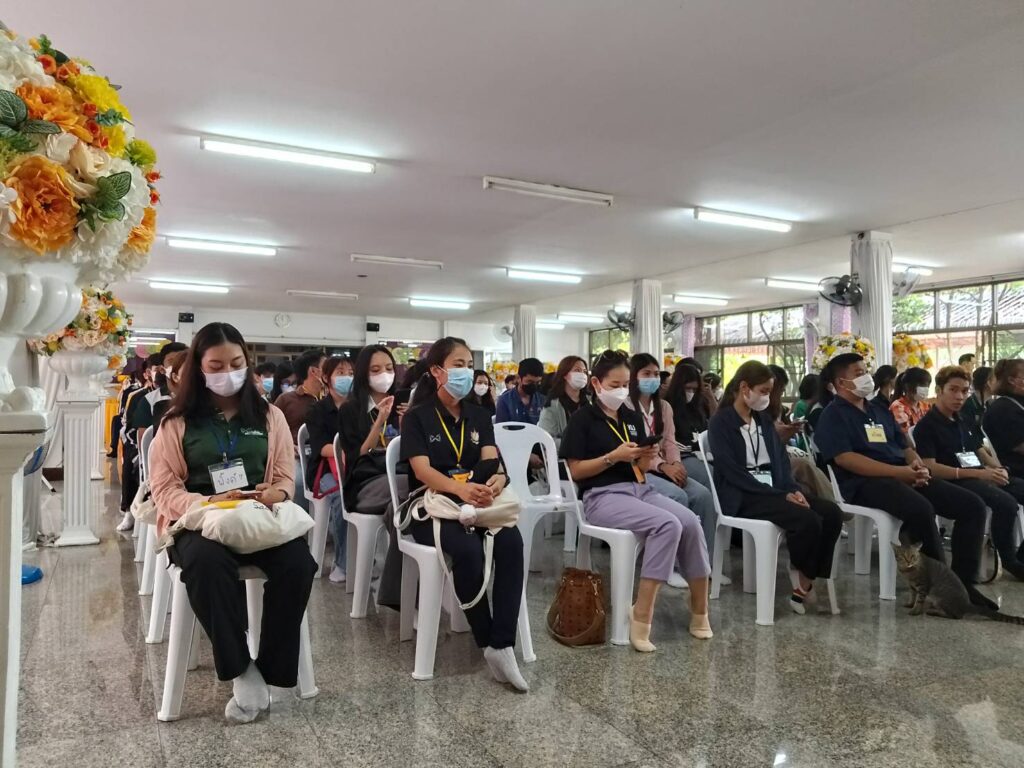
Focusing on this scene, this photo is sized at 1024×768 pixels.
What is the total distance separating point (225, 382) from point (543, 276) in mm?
8778

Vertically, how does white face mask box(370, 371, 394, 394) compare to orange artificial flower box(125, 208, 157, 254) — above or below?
below

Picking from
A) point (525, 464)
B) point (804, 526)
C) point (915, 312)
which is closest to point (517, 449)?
point (525, 464)

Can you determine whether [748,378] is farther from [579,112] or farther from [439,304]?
[439,304]

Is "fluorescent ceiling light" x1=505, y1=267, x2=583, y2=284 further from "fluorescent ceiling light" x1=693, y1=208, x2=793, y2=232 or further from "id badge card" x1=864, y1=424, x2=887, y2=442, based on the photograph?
"id badge card" x1=864, y1=424, x2=887, y2=442

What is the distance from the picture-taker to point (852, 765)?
2.07 metres

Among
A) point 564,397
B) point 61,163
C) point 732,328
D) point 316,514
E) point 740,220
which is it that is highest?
point 740,220

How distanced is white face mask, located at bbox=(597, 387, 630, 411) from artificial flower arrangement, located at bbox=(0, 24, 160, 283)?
2490 mm

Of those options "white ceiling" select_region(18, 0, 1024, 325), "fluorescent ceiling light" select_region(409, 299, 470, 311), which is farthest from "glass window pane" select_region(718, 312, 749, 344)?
"white ceiling" select_region(18, 0, 1024, 325)

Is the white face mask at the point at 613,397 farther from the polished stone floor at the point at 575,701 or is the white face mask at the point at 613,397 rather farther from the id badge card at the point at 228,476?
the id badge card at the point at 228,476

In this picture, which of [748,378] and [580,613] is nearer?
[580,613]

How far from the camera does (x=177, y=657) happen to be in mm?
2312

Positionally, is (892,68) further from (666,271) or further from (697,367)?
(666,271)

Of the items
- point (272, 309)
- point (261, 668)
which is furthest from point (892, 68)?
point (272, 309)

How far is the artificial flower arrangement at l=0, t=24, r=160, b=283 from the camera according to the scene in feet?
3.44
